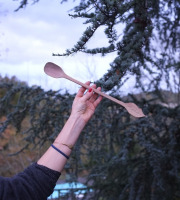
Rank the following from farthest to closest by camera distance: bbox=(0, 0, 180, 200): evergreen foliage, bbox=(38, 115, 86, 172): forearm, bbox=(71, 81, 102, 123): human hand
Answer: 1. bbox=(0, 0, 180, 200): evergreen foliage
2. bbox=(71, 81, 102, 123): human hand
3. bbox=(38, 115, 86, 172): forearm

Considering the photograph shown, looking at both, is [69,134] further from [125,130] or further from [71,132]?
[125,130]

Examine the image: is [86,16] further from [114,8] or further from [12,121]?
[12,121]

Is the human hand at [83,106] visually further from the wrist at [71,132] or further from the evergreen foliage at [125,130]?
the evergreen foliage at [125,130]

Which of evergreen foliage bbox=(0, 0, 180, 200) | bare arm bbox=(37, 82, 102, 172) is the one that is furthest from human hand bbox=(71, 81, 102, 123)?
evergreen foliage bbox=(0, 0, 180, 200)

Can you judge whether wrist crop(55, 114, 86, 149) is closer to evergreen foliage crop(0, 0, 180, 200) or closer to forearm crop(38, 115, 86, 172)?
forearm crop(38, 115, 86, 172)

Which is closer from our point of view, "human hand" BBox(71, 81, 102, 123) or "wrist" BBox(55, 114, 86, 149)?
"wrist" BBox(55, 114, 86, 149)

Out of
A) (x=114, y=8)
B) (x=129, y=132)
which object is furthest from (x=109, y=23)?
(x=129, y=132)

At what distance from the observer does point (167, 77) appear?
159 inches

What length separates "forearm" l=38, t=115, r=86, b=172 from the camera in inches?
46.8

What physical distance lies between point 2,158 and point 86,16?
7.73 m

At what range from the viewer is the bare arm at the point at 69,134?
119 cm

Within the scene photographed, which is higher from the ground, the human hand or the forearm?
the human hand

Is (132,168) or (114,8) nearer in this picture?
(114,8)

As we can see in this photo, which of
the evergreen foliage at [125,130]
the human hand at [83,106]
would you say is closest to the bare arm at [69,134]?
the human hand at [83,106]
